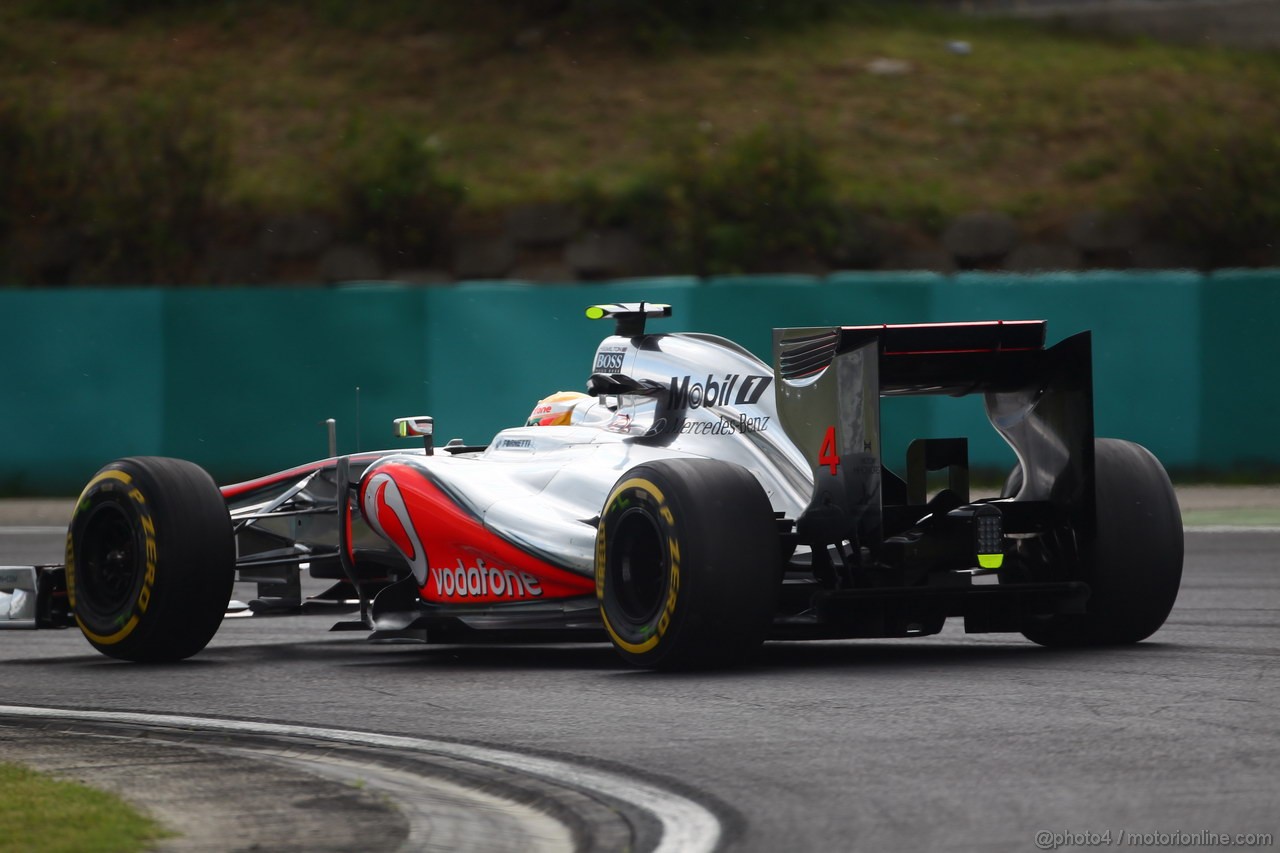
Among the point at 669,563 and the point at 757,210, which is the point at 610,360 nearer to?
the point at 669,563

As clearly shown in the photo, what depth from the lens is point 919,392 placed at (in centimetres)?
912

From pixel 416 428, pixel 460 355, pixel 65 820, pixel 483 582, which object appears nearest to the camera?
pixel 65 820

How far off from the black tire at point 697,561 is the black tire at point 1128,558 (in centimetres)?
160

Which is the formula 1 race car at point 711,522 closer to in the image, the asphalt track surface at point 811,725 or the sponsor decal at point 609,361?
the sponsor decal at point 609,361

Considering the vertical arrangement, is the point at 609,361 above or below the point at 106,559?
above

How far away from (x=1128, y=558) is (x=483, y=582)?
9.22 feet

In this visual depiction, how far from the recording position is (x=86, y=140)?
28594 millimetres

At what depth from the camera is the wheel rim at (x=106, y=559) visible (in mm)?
9828

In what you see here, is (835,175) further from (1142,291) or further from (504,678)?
(504,678)

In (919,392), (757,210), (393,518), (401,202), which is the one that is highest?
(401,202)

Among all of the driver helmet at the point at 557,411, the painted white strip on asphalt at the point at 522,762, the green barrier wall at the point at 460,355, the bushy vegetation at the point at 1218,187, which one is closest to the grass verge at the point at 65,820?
the painted white strip on asphalt at the point at 522,762

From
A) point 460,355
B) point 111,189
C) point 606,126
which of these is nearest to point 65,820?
point 460,355

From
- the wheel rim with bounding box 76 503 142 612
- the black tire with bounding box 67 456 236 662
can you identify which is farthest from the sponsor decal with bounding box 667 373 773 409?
the wheel rim with bounding box 76 503 142 612

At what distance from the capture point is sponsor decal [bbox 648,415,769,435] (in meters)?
9.39
